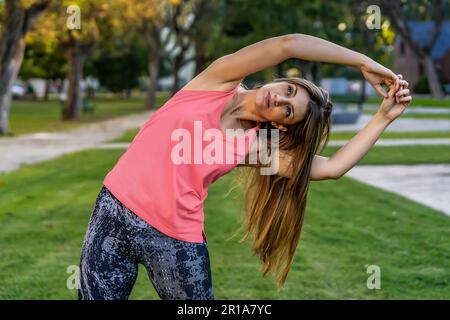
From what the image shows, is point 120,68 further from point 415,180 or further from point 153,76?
point 415,180

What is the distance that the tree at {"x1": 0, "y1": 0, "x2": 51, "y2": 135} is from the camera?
73.6 ft

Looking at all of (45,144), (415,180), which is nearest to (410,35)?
(45,144)

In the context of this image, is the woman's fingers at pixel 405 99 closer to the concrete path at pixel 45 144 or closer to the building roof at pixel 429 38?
the concrete path at pixel 45 144

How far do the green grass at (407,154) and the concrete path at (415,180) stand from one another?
0.70 metres

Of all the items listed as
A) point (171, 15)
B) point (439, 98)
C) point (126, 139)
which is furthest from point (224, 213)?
point (171, 15)

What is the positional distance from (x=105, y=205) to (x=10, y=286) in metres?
3.79

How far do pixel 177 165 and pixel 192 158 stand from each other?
6 centimetres

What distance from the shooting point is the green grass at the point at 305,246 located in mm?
6035

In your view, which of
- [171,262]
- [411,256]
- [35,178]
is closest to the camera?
[171,262]

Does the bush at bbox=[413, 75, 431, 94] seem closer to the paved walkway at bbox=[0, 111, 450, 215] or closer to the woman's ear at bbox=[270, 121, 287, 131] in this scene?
the paved walkway at bbox=[0, 111, 450, 215]

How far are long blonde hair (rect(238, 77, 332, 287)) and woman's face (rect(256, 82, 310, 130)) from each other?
0.03 meters

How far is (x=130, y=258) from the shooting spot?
2.70 metres

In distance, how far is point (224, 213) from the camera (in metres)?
9.47

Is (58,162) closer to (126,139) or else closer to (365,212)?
(126,139)
